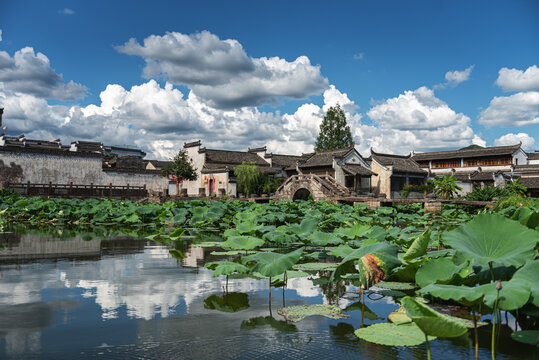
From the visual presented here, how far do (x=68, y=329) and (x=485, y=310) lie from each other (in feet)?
8.14

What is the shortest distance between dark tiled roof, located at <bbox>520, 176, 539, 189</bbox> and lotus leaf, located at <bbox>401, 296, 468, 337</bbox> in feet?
117

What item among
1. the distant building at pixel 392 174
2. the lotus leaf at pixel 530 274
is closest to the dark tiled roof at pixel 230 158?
the distant building at pixel 392 174

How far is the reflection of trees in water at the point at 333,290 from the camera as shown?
10.5 ft

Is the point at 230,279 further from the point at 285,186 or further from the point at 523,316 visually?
the point at 285,186

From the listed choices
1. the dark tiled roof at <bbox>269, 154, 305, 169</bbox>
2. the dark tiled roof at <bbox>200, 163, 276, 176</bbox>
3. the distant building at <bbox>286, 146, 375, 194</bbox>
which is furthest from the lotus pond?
the dark tiled roof at <bbox>269, 154, 305, 169</bbox>

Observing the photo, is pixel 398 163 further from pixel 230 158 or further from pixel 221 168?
pixel 221 168

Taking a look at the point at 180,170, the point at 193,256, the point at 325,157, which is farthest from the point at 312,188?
the point at 193,256

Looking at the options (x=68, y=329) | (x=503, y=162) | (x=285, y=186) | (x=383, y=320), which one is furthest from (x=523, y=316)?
(x=503, y=162)

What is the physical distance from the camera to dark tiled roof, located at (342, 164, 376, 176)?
108 feet

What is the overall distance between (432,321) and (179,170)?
34.7 meters

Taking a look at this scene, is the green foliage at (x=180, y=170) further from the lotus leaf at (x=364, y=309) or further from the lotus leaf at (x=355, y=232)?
the lotus leaf at (x=364, y=309)

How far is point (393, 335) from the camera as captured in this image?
2094 millimetres

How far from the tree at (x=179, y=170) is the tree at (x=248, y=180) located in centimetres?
479

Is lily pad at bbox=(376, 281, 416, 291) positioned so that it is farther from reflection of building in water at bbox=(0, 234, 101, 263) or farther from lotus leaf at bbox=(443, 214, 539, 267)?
reflection of building in water at bbox=(0, 234, 101, 263)
